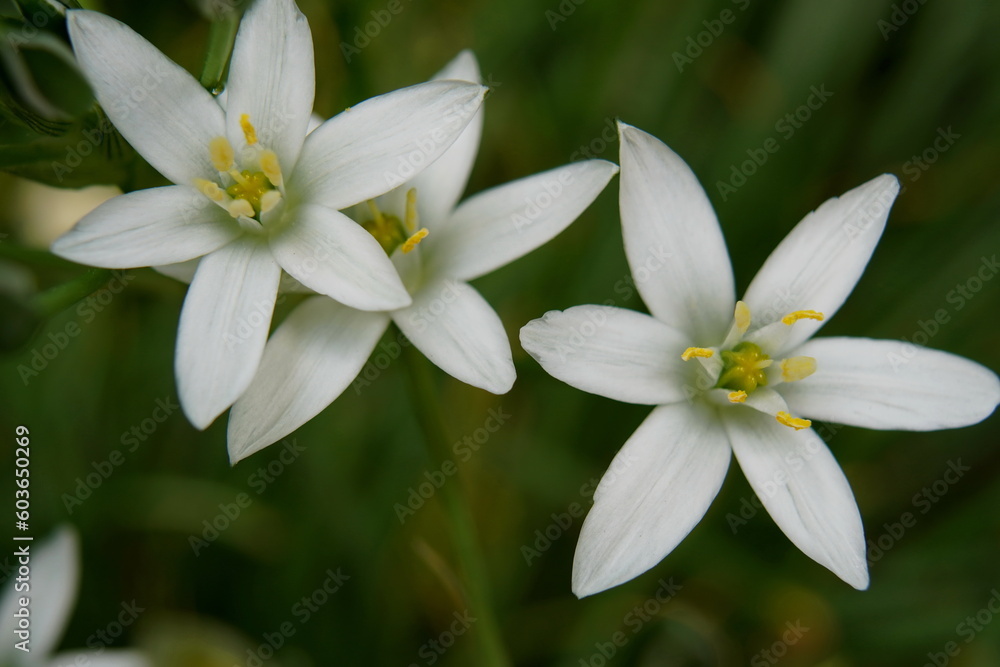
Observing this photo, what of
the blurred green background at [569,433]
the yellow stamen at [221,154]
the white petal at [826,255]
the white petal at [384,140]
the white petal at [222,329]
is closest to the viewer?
the white petal at [222,329]

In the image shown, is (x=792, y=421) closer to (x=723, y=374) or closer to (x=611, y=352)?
(x=723, y=374)

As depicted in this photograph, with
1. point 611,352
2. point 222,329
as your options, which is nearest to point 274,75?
point 222,329

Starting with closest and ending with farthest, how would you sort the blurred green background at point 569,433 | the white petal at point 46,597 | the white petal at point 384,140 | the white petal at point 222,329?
the white petal at point 222,329
the white petal at point 384,140
the white petal at point 46,597
the blurred green background at point 569,433

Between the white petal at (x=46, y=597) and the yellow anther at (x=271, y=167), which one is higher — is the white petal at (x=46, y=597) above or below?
below

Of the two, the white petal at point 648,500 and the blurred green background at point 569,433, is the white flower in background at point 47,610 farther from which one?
the white petal at point 648,500

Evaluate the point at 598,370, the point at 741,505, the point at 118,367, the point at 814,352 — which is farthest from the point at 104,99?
the point at 741,505

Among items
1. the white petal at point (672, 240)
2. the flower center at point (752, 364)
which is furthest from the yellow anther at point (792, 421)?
the white petal at point (672, 240)

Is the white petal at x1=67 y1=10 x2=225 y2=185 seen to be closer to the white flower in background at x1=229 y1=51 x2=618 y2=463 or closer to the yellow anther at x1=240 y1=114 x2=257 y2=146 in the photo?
the yellow anther at x1=240 y1=114 x2=257 y2=146
